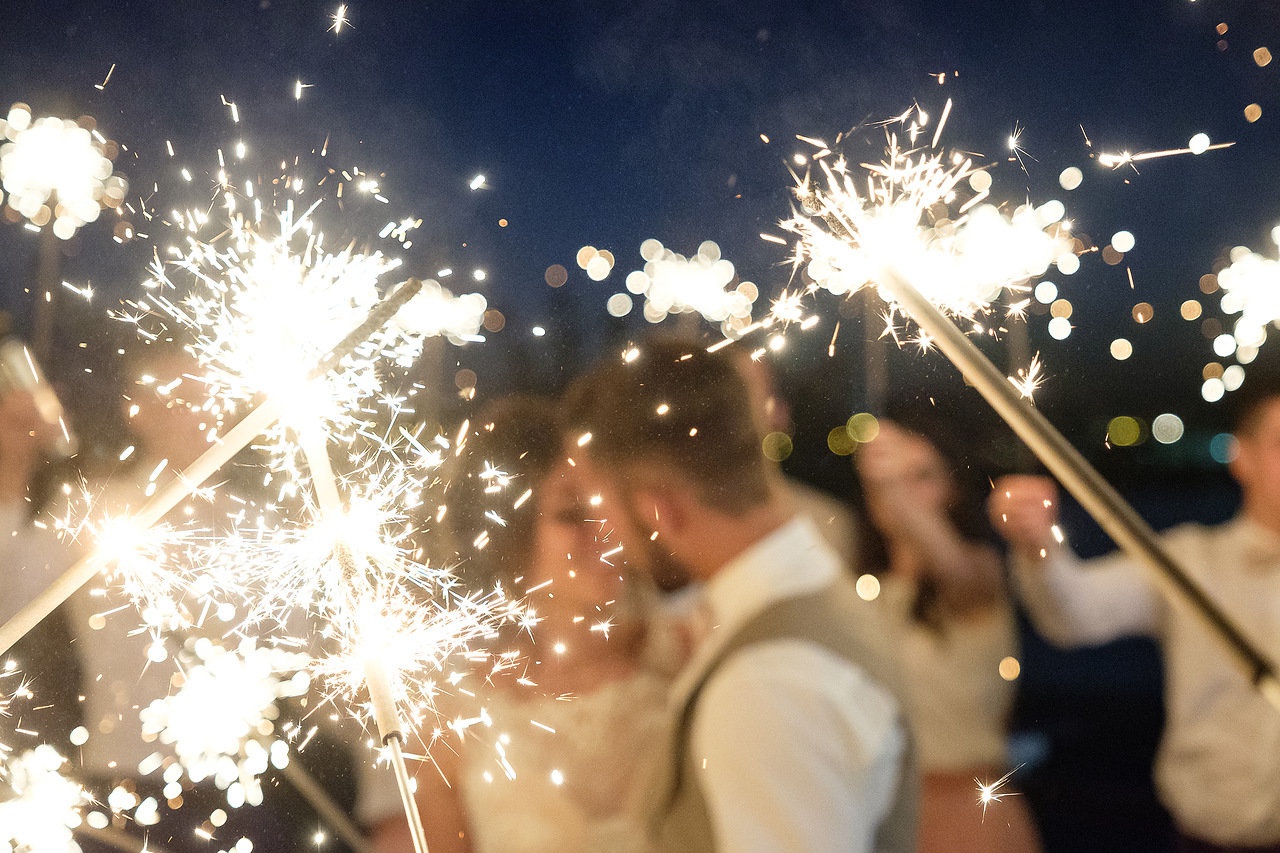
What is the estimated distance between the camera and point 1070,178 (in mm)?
2949

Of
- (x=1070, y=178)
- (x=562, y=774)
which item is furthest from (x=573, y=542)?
(x=1070, y=178)

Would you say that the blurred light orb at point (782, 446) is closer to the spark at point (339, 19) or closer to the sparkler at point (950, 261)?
the sparkler at point (950, 261)

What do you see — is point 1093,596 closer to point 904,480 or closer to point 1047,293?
point 904,480

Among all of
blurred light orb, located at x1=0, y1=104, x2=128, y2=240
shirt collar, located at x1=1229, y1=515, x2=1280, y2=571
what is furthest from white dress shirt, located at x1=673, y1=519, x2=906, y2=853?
blurred light orb, located at x1=0, y1=104, x2=128, y2=240

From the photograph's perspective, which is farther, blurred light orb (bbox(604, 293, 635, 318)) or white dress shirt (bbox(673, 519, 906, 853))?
blurred light orb (bbox(604, 293, 635, 318))

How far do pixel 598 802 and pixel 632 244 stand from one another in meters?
1.69

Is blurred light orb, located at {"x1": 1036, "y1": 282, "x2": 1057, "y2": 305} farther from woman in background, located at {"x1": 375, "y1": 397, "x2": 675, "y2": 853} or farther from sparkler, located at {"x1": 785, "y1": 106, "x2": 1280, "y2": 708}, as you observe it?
woman in background, located at {"x1": 375, "y1": 397, "x2": 675, "y2": 853}

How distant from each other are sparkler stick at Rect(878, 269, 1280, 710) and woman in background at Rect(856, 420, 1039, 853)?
1.07 meters

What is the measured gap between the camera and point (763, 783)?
1.07 metres

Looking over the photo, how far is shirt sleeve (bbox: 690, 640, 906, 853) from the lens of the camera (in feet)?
3.51

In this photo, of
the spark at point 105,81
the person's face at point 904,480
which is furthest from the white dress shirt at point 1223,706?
the spark at point 105,81

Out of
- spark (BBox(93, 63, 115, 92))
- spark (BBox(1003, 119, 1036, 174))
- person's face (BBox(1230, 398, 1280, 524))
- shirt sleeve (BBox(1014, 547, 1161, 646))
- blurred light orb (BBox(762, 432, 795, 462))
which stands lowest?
shirt sleeve (BBox(1014, 547, 1161, 646))

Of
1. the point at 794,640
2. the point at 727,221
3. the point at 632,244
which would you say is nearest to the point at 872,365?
the point at 727,221

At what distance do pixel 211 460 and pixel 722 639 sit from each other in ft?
2.50
